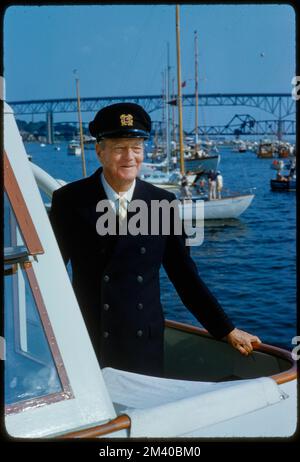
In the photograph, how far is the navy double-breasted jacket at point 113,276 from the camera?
289 centimetres

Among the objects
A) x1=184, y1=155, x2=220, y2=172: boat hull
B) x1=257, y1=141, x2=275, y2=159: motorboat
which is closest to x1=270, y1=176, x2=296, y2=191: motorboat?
x1=184, y1=155, x2=220, y2=172: boat hull

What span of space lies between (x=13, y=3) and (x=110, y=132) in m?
0.70

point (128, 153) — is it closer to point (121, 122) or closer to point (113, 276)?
point (121, 122)

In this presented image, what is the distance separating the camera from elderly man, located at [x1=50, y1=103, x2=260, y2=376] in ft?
9.23

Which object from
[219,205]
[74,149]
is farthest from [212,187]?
[74,149]

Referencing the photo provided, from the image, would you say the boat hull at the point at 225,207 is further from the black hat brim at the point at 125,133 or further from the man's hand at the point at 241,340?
the black hat brim at the point at 125,133

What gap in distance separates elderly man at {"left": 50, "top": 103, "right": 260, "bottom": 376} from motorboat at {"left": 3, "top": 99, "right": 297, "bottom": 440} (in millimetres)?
271

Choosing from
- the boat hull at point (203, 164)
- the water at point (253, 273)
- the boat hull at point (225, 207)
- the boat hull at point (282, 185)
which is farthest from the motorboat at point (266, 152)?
the boat hull at point (225, 207)

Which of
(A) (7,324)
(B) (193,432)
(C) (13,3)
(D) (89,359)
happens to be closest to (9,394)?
(D) (89,359)

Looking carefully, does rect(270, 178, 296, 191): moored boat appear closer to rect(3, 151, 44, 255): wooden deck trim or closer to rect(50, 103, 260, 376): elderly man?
rect(50, 103, 260, 376): elderly man

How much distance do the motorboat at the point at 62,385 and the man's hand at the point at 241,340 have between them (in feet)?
1.51

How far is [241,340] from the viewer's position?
3186 millimetres

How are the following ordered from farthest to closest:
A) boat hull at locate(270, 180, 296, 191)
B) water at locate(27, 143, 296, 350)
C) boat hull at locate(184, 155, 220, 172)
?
boat hull at locate(270, 180, 296, 191) < boat hull at locate(184, 155, 220, 172) < water at locate(27, 143, 296, 350)
